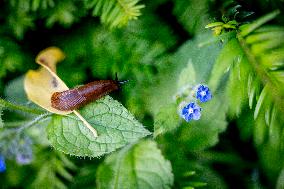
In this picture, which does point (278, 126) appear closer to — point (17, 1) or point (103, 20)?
point (103, 20)

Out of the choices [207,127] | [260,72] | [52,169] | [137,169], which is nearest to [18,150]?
[52,169]

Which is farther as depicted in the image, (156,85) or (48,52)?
(156,85)

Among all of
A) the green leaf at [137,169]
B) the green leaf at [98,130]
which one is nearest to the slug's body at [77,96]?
the green leaf at [98,130]

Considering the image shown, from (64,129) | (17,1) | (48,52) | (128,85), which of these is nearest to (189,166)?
(128,85)

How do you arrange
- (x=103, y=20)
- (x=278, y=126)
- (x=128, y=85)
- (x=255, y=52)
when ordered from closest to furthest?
(x=255, y=52) < (x=278, y=126) < (x=103, y=20) < (x=128, y=85)

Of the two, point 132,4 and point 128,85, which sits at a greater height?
point 132,4

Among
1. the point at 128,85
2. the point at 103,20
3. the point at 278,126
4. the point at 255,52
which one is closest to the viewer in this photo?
the point at 255,52

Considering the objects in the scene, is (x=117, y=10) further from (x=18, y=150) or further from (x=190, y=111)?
(x=18, y=150)
